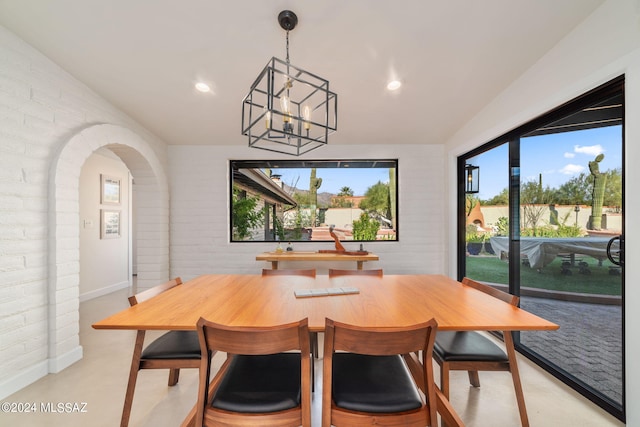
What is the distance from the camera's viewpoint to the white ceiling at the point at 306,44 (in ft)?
5.85

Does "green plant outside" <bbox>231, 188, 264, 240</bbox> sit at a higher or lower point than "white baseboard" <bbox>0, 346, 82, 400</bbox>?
higher

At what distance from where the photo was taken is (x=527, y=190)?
95.8 inches

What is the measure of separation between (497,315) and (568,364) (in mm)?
1457

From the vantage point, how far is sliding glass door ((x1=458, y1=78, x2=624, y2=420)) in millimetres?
1759

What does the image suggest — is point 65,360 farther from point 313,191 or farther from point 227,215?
point 313,191

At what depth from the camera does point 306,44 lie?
208cm

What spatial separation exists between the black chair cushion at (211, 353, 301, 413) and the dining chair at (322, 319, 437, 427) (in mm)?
186

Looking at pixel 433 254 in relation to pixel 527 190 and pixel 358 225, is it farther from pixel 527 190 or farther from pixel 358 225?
pixel 527 190

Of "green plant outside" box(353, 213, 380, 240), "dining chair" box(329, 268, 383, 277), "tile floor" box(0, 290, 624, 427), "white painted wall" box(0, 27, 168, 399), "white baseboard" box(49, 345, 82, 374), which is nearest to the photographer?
"tile floor" box(0, 290, 624, 427)

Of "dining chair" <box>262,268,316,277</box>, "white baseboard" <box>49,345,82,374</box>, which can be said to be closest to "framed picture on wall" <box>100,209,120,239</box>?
"white baseboard" <box>49,345,82,374</box>

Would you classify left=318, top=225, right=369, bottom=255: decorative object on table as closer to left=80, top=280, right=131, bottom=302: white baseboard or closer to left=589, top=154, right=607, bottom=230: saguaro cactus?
left=589, top=154, right=607, bottom=230: saguaro cactus

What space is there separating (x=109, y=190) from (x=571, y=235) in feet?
19.9

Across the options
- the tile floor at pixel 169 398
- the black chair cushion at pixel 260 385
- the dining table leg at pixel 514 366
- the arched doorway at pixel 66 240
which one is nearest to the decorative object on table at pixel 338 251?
the tile floor at pixel 169 398

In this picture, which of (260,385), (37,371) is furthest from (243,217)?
(260,385)
